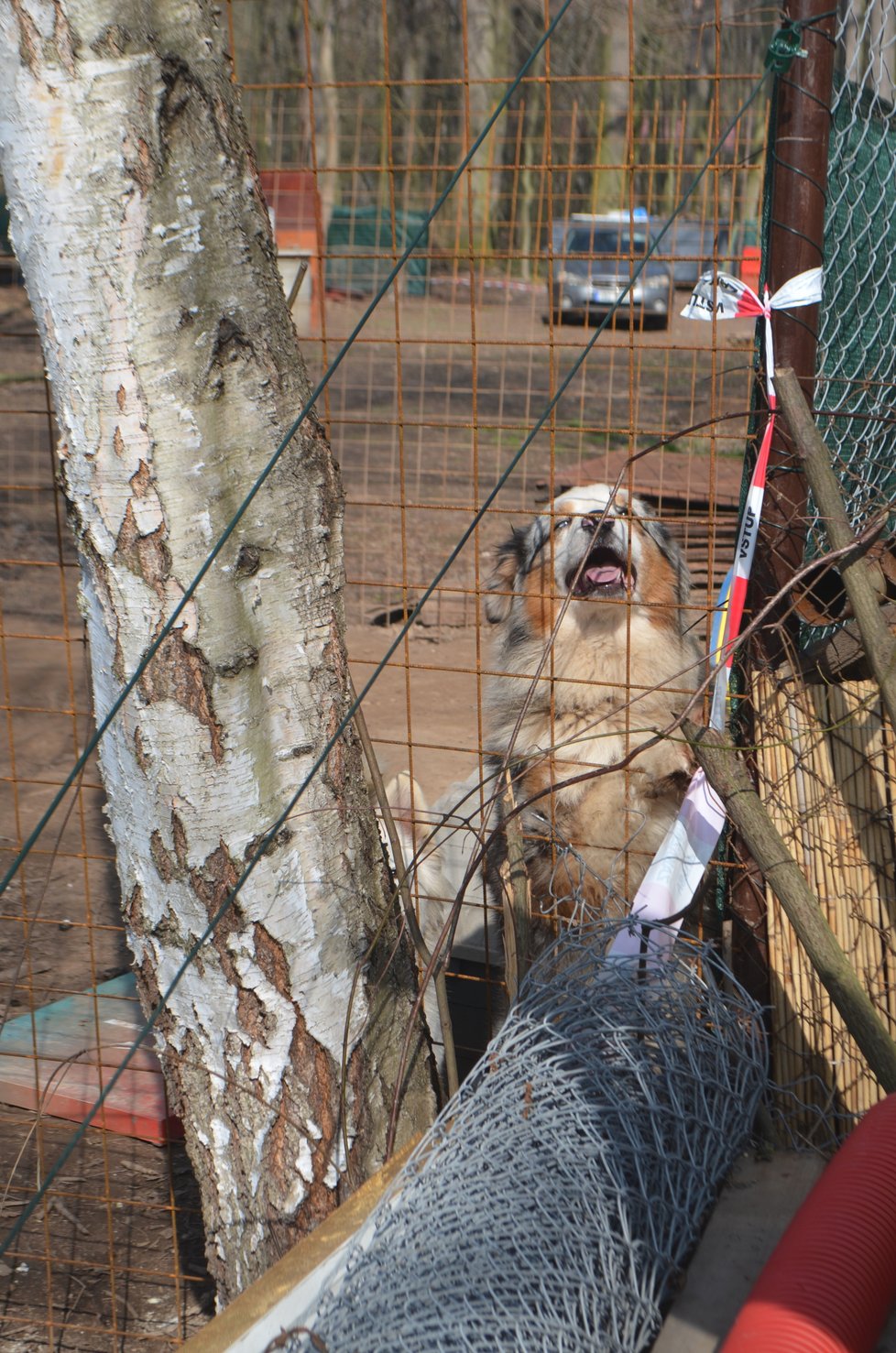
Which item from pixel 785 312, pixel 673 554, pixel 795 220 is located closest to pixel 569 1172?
pixel 785 312

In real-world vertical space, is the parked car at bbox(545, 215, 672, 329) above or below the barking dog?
above

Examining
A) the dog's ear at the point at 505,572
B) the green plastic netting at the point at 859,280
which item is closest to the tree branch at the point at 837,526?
the green plastic netting at the point at 859,280

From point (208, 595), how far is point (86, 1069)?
193cm

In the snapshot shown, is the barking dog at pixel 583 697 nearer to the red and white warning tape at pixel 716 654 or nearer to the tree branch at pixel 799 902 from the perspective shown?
the red and white warning tape at pixel 716 654

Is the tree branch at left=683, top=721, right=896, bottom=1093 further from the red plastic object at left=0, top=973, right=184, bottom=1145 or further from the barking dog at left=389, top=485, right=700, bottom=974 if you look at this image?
the red plastic object at left=0, top=973, right=184, bottom=1145

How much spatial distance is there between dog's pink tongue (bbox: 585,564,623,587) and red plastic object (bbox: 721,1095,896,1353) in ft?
7.71

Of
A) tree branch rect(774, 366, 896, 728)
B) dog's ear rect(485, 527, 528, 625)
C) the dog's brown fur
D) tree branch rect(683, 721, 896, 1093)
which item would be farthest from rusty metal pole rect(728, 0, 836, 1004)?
dog's ear rect(485, 527, 528, 625)

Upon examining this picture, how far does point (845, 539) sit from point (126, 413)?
129 centimetres

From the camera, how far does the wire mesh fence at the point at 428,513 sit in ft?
7.91

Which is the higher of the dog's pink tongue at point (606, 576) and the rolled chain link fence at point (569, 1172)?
the dog's pink tongue at point (606, 576)

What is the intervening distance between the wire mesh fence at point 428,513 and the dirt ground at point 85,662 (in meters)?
0.01

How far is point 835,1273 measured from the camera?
1.42 metres

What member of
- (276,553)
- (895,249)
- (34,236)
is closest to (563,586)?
(895,249)

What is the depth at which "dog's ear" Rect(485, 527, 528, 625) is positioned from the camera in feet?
13.0
